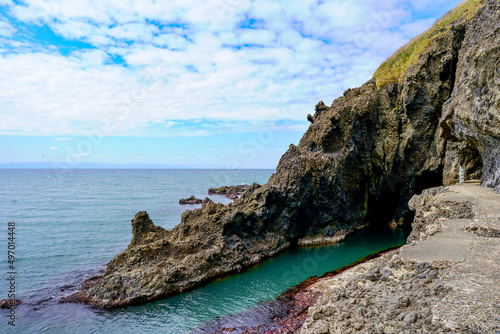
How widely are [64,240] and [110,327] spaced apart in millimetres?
24558

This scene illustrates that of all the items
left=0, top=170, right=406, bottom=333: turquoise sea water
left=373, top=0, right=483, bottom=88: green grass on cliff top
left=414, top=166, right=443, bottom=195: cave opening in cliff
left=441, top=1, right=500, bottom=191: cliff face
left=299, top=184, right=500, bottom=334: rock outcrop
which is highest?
left=373, top=0, right=483, bottom=88: green grass on cliff top

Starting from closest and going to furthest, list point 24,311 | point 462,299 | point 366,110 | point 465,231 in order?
point 462,299, point 465,231, point 24,311, point 366,110

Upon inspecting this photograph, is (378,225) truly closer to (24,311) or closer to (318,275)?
(318,275)

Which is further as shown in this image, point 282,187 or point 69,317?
point 282,187

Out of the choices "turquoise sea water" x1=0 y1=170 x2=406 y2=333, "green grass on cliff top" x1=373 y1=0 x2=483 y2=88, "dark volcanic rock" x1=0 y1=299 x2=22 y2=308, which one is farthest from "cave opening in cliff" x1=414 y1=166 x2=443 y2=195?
"dark volcanic rock" x1=0 y1=299 x2=22 y2=308

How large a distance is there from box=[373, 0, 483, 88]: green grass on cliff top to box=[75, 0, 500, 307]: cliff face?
71.1 inches

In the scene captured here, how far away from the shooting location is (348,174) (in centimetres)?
3691

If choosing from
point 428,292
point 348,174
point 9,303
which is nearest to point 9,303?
point 9,303

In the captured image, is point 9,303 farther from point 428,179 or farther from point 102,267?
point 428,179

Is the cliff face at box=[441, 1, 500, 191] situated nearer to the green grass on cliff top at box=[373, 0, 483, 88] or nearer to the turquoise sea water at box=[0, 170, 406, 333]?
the green grass on cliff top at box=[373, 0, 483, 88]

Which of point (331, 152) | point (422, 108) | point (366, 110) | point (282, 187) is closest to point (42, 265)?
point (282, 187)

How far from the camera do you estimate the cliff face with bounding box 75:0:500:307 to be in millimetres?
23094

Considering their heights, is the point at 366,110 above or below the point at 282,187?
above

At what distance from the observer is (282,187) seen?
34.3m
